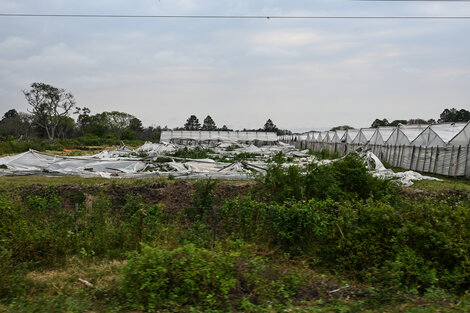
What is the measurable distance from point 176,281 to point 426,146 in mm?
19726

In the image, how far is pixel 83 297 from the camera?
5.13 m

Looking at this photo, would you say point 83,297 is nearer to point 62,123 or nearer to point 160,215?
point 160,215

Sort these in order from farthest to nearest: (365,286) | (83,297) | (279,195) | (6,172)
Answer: (6,172) < (279,195) < (365,286) < (83,297)

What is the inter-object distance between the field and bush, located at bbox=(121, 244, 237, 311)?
0.05ft

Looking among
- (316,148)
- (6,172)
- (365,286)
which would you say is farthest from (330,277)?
(316,148)

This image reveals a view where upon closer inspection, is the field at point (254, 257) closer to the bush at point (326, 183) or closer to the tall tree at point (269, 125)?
the bush at point (326, 183)

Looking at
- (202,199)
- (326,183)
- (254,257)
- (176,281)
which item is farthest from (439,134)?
(176,281)

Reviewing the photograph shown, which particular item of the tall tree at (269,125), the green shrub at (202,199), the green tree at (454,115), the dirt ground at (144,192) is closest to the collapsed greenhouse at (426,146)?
the dirt ground at (144,192)

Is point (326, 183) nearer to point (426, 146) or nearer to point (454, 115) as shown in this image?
point (426, 146)

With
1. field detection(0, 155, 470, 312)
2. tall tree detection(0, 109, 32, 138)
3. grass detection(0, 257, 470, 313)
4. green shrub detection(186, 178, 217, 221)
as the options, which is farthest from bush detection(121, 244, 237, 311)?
tall tree detection(0, 109, 32, 138)

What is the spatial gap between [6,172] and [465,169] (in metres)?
22.7

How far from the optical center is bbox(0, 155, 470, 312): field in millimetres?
4922

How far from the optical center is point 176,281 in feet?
16.6

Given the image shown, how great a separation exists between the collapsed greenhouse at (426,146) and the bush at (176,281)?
1673 cm
